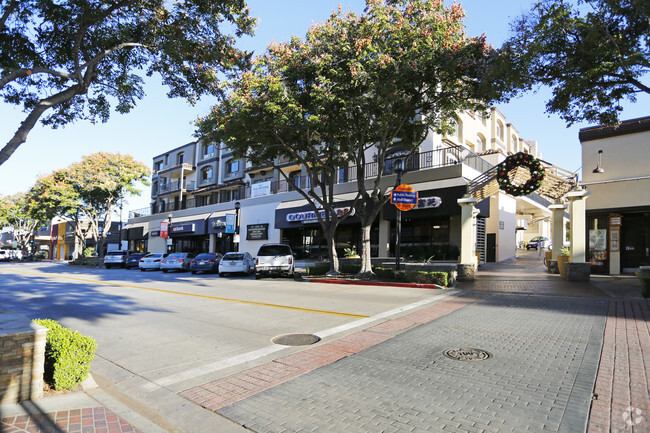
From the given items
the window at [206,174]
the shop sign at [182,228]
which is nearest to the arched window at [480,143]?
the window at [206,174]

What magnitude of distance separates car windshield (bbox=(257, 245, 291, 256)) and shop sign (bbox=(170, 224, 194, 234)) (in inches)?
833

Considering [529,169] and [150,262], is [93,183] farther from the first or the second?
[529,169]

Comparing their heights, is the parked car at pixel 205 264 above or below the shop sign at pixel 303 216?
below

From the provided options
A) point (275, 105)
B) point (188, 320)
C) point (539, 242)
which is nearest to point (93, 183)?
point (275, 105)

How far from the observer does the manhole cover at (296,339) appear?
640 cm

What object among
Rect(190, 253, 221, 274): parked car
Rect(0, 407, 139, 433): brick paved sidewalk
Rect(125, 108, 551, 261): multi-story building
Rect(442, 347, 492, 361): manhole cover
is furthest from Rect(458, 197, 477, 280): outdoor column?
Rect(190, 253, 221, 274): parked car

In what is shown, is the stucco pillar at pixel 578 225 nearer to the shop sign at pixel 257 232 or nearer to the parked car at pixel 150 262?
the shop sign at pixel 257 232

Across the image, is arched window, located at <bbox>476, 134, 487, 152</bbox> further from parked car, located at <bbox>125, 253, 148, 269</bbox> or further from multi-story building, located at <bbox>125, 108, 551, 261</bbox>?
parked car, located at <bbox>125, 253, 148, 269</bbox>

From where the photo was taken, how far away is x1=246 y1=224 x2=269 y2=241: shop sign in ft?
103

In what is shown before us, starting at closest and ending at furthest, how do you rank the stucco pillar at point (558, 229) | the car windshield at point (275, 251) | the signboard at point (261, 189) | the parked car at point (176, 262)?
the stucco pillar at point (558, 229) < the car windshield at point (275, 251) < the parked car at point (176, 262) < the signboard at point (261, 189)

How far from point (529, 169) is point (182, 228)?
1299 inches

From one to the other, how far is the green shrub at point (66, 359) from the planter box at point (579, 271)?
54.1 feet

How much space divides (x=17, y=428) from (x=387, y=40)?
14675 millimetres

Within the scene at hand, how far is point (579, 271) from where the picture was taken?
15.3 m
